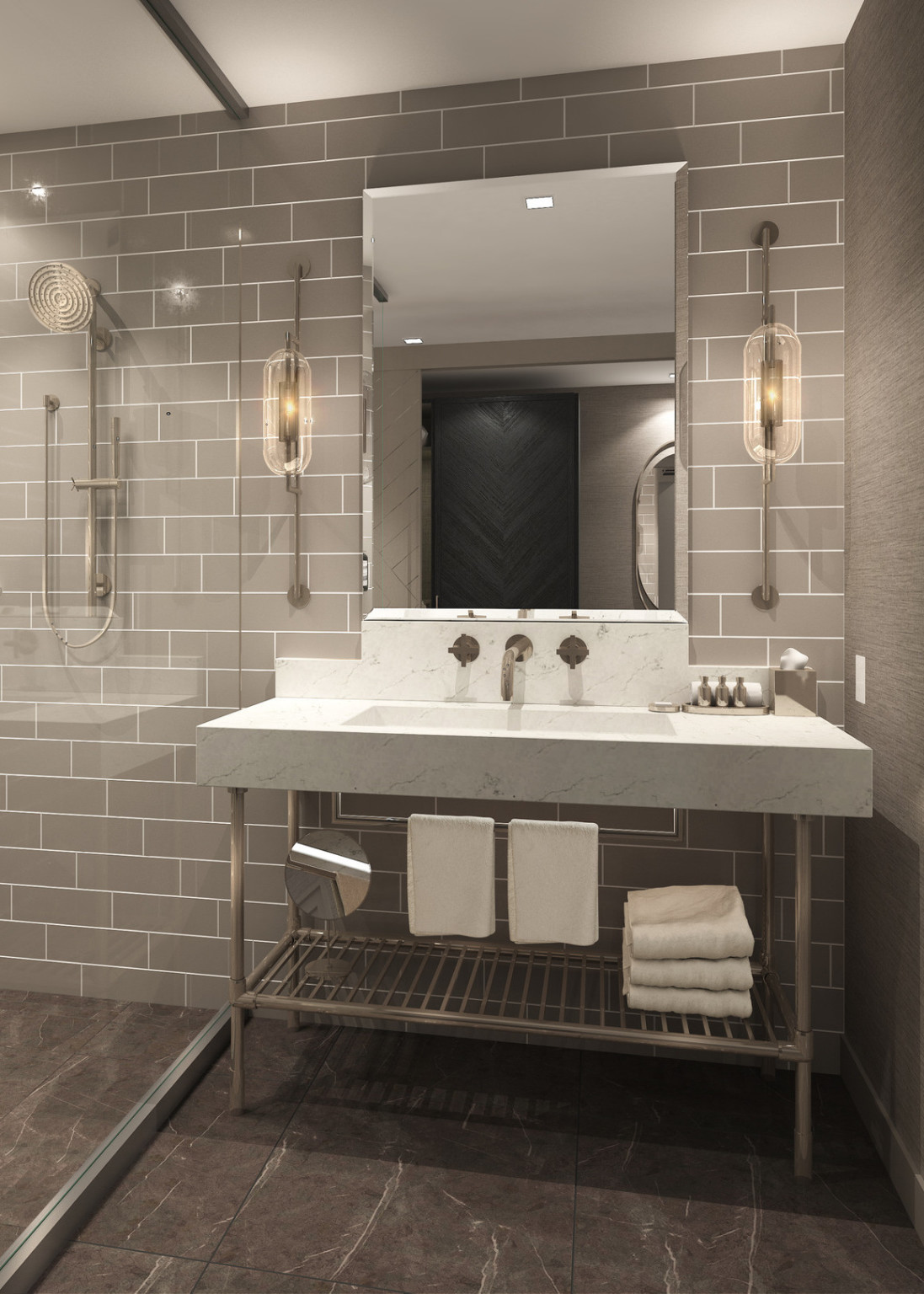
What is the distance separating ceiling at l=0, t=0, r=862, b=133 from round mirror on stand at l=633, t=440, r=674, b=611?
106cm

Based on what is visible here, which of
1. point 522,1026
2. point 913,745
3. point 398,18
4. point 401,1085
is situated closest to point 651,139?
point 398,18

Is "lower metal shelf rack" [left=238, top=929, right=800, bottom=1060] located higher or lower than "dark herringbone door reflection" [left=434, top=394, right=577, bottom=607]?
lower

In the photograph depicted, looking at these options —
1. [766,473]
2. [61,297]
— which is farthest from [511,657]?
[61,297]

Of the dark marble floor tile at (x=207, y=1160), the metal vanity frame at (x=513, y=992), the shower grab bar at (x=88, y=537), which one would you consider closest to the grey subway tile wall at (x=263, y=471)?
the shower grab bar at (x=88, y=537)

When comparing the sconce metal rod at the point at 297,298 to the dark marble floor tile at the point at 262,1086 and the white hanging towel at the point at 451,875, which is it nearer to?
the white hanging towel at the point at 451,875

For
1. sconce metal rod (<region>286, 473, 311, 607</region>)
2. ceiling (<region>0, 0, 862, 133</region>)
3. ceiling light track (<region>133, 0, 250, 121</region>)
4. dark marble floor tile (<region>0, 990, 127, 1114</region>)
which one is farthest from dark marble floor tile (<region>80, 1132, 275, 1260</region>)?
ceiling light track (<region>133, 0, 250, 121</region>)

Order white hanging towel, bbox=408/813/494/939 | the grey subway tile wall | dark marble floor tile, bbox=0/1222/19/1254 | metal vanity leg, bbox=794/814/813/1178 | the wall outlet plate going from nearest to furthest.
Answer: dark marble floor tile, bbox=0/1222/19/1254 < the grey subway tile wall < metal vanity leg, bbox=794/814/813/1178 < white hanging towel, bbox=408/813/494/939 < the wall outlet plate

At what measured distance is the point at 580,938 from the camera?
1.97 metres

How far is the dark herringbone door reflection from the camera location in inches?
95.1

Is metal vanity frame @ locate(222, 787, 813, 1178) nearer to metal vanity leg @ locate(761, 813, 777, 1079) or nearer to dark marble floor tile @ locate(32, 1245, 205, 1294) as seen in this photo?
metal vanity leg @ locate(761, 813, 777, 1079)

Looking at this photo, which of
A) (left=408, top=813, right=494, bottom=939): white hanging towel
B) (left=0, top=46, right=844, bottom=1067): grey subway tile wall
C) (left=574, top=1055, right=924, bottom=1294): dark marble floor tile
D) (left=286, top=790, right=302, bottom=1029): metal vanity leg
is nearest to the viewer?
(left=574, top=1055, right=924, bottom=1294): dark marble floor tile

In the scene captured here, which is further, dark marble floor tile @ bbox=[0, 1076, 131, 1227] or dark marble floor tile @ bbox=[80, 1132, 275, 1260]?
dark marble floor tile @ bbox=[80, 1132, 275, 1260]

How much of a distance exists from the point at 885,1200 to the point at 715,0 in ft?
9.28

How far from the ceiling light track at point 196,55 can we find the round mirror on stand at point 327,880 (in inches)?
83.7
